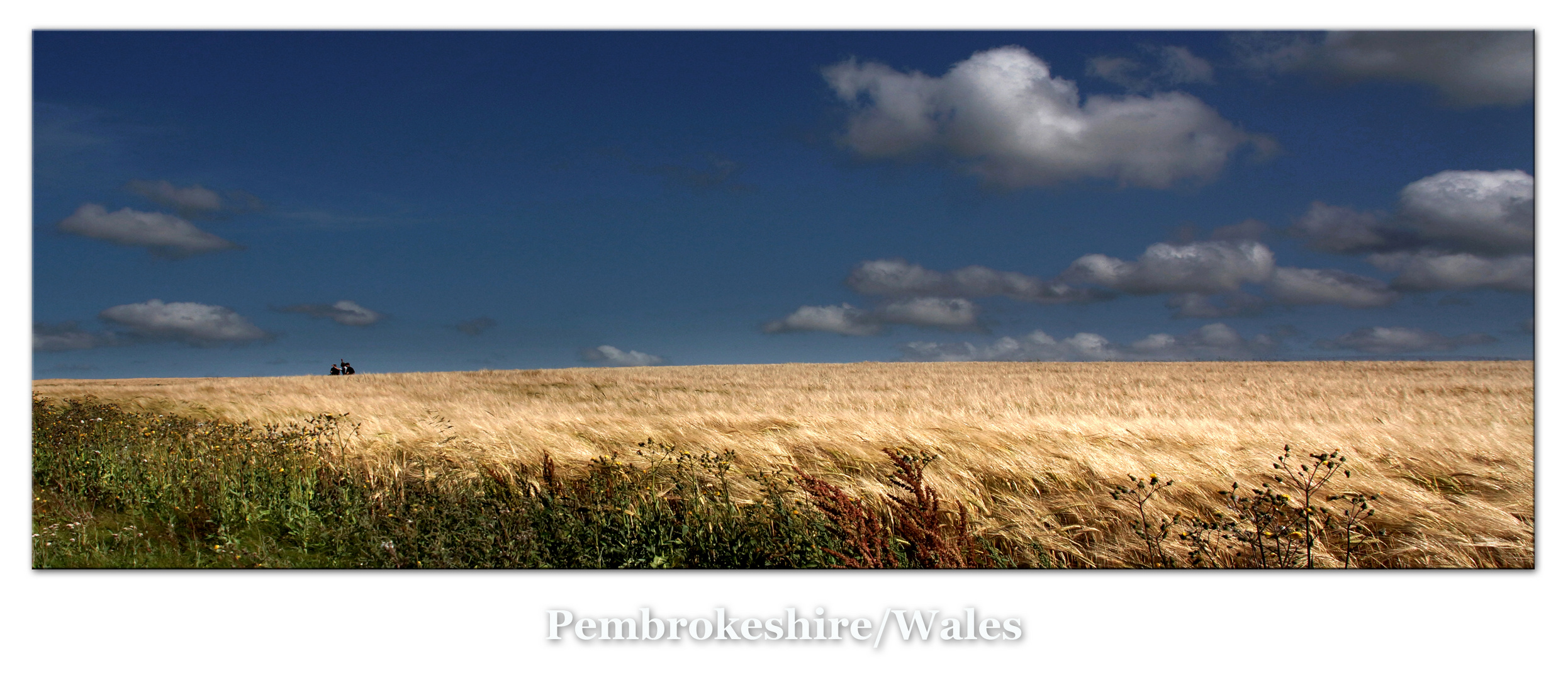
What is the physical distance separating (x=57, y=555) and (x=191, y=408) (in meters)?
7.11

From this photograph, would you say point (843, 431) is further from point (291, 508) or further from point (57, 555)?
point (57, 555)

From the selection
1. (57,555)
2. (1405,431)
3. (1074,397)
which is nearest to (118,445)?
(57,555)

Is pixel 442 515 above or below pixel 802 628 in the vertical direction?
above

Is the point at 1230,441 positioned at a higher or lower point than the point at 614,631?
higher

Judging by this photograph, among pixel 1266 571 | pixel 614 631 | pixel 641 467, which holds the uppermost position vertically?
pixel 641 467

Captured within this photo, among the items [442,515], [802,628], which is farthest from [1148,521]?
[442,515]

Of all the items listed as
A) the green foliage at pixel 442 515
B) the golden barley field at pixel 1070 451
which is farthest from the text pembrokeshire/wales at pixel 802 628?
the golden barley field at pixel 1070 451

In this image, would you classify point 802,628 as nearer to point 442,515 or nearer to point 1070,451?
point 442,515

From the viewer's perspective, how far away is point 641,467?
5.32m

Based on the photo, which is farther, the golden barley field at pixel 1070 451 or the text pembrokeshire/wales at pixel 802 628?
the golden barley field at pixel 1070 451

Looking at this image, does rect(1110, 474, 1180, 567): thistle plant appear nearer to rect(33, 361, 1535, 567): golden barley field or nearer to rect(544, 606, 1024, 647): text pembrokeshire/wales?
rect(33, 361, 1535, 567): golden barley field

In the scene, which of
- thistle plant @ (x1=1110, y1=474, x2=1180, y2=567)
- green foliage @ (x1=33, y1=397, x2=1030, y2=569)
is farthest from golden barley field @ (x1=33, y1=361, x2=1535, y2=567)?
green foliage @ (x1=33, y1=397, x2=1030, y2=569)

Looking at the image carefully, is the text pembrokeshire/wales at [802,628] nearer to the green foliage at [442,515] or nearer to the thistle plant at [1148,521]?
the green foliage at [442,515]

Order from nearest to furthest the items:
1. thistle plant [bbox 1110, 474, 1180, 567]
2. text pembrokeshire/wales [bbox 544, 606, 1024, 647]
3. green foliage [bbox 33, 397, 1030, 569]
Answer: text pembrokeshire/wales [bbox 544, 606, 1024, 647], thistle plant [bbox 1110, 474, 1180, 567], green foliage [bbox 33, 397, 1030, 569]
